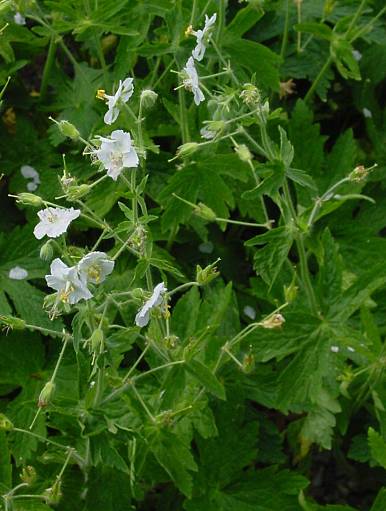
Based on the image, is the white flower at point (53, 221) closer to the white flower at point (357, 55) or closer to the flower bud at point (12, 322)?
the flower bud at point (12, 322)

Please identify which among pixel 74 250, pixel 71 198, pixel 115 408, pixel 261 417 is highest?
pixel 71 198

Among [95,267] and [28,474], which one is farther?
[28,474]

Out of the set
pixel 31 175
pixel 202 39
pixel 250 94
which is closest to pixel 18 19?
pixel 31 175

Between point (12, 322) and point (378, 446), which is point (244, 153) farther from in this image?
point (378, 446)

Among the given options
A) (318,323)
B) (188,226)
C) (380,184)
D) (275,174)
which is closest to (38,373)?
(188,226)

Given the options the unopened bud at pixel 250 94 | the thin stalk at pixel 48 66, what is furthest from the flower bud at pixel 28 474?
the thin stalk at pixel 48 66

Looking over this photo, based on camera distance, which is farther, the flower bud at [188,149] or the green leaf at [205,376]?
the green leaf at [205,376]

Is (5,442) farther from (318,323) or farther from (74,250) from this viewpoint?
(318,323)
